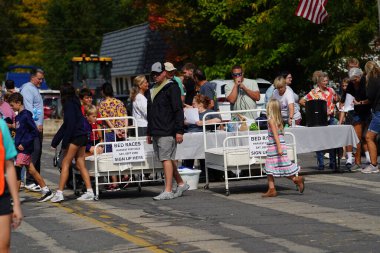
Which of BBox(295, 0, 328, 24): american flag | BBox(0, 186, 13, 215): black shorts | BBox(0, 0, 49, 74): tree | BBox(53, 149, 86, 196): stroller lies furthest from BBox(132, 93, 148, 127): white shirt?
BBox(0, 0, 49, 74): tree

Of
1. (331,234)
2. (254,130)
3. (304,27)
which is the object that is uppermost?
(304,27)

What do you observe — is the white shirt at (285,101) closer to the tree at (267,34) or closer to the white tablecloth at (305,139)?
the white tablecloth at (305,139)

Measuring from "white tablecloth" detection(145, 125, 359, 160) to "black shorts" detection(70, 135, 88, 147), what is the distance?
2.16 metres

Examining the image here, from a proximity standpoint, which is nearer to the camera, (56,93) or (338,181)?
(338,181)

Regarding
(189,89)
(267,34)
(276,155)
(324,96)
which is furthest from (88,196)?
(267,34)

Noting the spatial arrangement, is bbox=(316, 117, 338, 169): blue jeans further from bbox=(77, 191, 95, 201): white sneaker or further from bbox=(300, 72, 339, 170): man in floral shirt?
bbox=(77, 191, 95, 201): white sneaker

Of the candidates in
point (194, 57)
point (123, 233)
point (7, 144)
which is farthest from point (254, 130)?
point (194, 57)

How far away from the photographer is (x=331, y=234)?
11.2 meters

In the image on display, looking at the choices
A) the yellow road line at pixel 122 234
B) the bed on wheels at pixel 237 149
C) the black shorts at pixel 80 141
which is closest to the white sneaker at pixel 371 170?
the bed on wheels at pixel 237 149

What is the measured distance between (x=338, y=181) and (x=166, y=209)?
4264mm

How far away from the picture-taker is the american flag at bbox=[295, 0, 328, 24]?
89.1 feet

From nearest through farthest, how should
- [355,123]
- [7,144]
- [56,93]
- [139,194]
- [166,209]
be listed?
[7,144] < [166,209] < [139,194] < [355,123] < [56,93]

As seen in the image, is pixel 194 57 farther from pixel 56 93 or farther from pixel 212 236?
pixel 212 236

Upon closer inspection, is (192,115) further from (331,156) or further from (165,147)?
(165,147)
